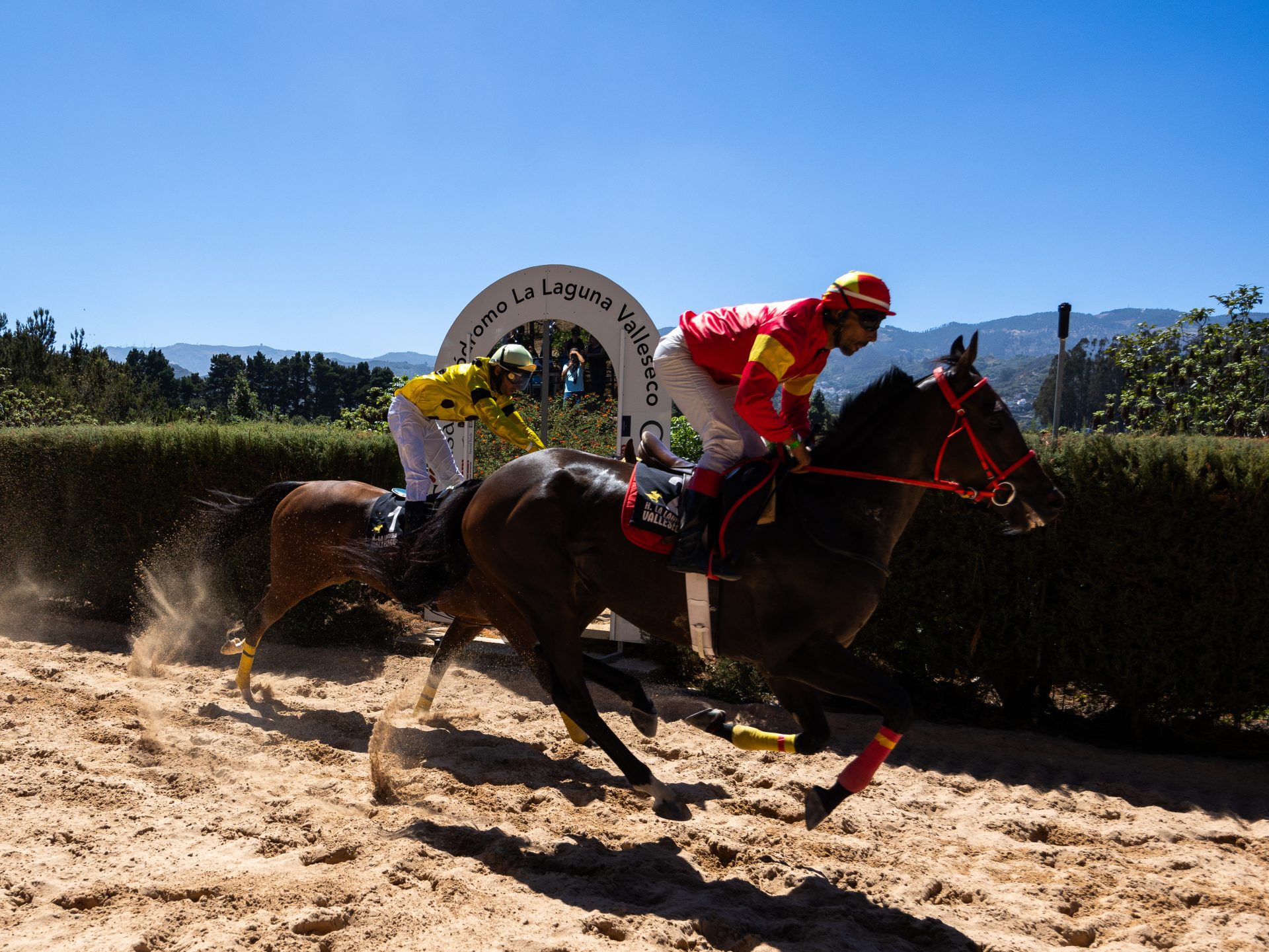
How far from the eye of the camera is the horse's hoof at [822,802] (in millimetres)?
3541

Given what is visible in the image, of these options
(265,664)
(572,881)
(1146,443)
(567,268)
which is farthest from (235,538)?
(1146,443)

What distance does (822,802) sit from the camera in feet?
11.7

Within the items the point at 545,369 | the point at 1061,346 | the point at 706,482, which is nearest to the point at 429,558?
the point at 706,482

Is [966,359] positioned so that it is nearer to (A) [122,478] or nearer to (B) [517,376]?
(B) [517,376]

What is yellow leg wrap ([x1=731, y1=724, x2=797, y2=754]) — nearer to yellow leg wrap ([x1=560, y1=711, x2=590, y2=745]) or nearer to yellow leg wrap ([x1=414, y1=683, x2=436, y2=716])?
yellow leg wrap ([x1=560, y1=711, x2=590, y2=745])

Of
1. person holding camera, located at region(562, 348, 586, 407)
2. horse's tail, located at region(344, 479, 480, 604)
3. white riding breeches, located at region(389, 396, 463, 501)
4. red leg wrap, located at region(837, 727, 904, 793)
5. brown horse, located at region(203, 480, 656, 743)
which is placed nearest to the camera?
red leg wrap, located at region(837, 727, 904, 793)

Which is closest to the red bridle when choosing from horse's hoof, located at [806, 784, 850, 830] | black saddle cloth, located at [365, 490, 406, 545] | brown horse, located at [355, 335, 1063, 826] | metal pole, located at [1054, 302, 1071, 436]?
brown horse, located at [355, 335, 1063, 826]

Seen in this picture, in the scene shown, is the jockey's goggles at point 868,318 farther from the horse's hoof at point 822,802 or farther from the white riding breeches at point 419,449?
the white riding breeches at point 419,449

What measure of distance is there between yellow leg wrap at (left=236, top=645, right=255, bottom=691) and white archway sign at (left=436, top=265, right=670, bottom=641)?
2.16 metres

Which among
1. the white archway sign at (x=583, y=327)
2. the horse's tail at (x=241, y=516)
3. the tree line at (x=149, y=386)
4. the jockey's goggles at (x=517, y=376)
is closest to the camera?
the jockey's goggles at (x=517, y=376)

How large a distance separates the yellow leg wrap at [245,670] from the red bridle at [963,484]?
426 centimetres

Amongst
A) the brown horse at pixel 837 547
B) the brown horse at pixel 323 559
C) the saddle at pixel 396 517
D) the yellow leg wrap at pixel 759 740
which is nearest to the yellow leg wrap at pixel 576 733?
the brown horse at pixel 323 559

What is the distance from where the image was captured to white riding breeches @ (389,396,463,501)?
19.5 ft

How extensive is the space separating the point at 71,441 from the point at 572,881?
7394 mm
